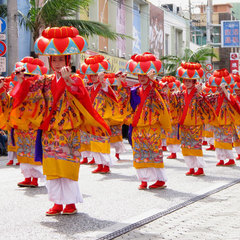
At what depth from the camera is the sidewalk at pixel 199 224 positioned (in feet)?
17.9

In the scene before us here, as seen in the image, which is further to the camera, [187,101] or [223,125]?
[223,125]

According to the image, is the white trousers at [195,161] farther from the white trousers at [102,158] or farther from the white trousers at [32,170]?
the white trousers at [32,170]

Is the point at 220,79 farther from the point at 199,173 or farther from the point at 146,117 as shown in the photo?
the point at 146,117

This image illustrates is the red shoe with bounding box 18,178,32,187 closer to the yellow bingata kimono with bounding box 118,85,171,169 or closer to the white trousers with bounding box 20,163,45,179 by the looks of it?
the white trousers with bounding box 20,163,45,179

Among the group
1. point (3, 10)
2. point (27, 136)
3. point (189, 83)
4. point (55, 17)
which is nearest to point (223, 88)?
point (189, 83)

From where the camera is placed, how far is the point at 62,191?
630cm

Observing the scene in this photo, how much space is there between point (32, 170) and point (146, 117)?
6.10ft

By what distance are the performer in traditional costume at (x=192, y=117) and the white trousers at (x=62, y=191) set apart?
13.8 ft

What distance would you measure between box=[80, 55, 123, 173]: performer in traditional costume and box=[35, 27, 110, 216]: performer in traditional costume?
4.07 m

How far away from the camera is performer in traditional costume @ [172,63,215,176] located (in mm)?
10148

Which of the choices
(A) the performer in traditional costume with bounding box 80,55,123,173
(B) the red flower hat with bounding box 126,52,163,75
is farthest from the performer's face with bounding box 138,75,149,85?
(A) the performer in traditional costume with bounding box 80,55,123,173

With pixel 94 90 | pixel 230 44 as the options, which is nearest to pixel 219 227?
pixel 94 90

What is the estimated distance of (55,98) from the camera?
6180 millimetres

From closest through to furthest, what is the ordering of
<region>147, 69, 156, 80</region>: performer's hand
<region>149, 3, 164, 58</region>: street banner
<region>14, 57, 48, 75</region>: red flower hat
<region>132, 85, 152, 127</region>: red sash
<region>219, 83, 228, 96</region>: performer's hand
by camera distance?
1. <region>147, 69, 156, 80</region>: performer's hand
2. <region>132, 85, 152, 127</region>: red sash
3. <region>14, 57, 48, 75</region>: red flower hat
4. <region>219, 83, 228, 96</region>: performer's hand
5. <region>149, 3, 164, 58</region>: street banner
